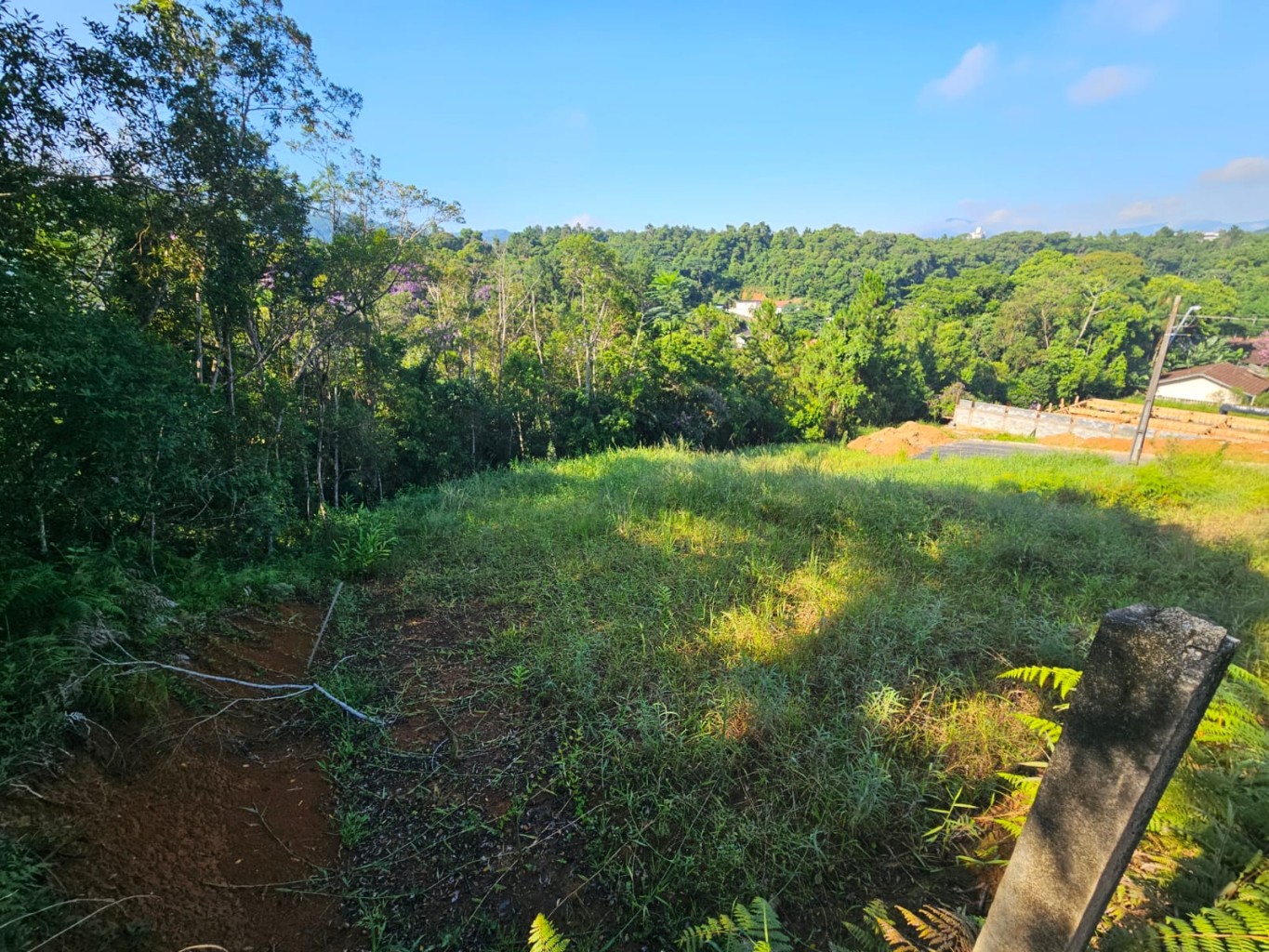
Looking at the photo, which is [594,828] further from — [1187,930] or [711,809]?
[1187,930]

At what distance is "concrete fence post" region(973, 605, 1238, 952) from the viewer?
36.0 inches

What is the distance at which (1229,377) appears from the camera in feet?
103

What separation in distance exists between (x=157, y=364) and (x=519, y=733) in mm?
4604

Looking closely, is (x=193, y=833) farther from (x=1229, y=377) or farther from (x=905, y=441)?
(x=1229, y=377)

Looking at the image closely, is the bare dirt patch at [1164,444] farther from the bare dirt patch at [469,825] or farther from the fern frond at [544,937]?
the fern frond at [544,937]

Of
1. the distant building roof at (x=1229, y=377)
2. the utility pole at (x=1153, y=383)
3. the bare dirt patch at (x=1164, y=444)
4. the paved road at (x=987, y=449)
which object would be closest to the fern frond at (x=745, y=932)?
the bare dirt patch at (x=1164, y=444)

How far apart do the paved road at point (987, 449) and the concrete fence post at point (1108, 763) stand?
18.1 meters

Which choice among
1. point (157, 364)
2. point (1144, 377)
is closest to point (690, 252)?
point (1144, 377)

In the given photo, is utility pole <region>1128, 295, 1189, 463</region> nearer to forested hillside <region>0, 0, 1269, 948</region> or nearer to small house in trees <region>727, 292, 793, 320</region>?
forested hillside <region>0, 0, 1269, 948</region>

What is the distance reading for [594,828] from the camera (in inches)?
89.1

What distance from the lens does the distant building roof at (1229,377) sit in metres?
29.8

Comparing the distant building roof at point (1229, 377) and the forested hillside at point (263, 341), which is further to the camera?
the distant building roof at point (1229, 377)

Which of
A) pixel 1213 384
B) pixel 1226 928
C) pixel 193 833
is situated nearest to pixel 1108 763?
pixel 1226 928

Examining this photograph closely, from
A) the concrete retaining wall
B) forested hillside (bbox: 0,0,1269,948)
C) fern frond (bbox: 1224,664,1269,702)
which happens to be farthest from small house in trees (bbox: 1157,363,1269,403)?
fern frond (bbox: 1224,664,1269,702)
